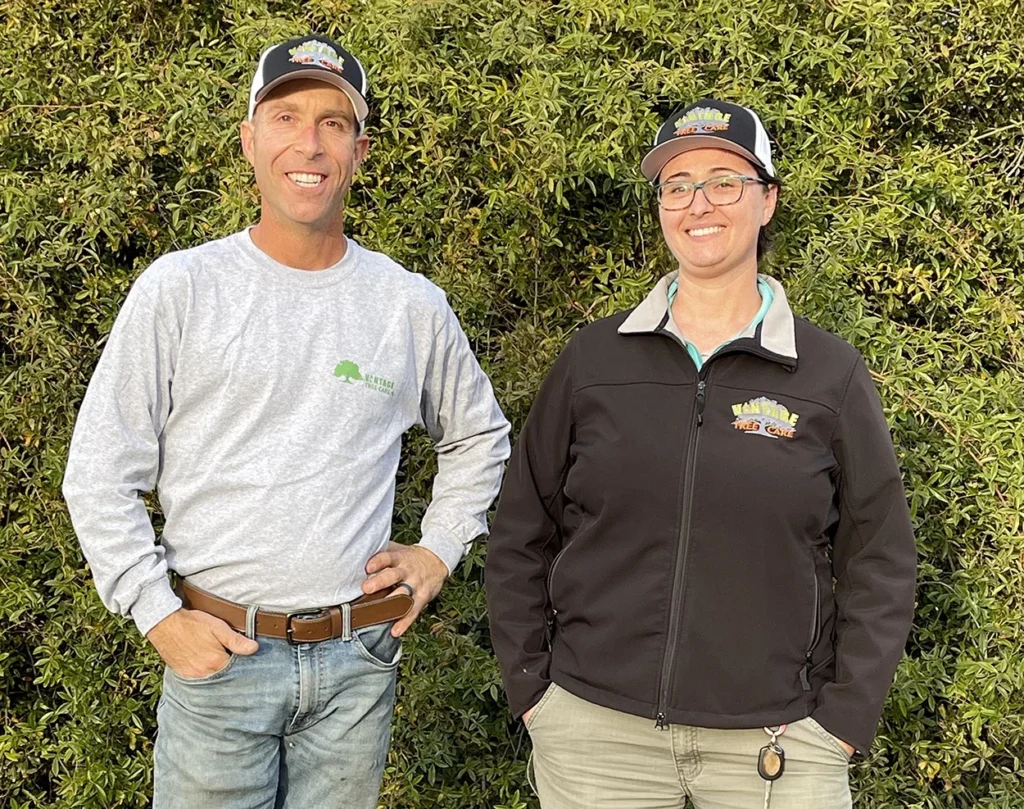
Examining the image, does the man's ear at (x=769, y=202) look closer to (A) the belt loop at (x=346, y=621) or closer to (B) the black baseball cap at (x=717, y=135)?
(B) the black baseball cap at (x=717, y=135)

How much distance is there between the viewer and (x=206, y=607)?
2230 millimetres

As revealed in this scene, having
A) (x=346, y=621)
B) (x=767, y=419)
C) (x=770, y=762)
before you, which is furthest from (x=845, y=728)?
(x=346, y=621)

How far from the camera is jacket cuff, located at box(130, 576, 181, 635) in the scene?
2154mm

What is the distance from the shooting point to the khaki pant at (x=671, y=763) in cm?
→ 219

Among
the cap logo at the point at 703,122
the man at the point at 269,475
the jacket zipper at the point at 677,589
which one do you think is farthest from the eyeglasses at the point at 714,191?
the man at the point at 269,475

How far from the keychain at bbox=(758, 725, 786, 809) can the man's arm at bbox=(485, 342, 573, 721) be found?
0.51 meters

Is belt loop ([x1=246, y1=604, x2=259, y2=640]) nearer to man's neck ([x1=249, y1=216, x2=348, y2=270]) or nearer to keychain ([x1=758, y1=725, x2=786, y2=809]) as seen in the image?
man's neck ([x1=249, y1=216, x2=348, y2=270])

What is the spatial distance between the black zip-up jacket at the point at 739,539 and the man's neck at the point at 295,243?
2.23 ft

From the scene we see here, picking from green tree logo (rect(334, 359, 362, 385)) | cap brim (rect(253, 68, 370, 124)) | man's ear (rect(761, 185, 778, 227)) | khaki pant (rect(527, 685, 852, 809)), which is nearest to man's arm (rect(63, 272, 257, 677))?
green tree logo (rect(334, 359, 362, 385))

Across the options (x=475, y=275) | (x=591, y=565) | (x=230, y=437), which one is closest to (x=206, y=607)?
(x=230, y=437)

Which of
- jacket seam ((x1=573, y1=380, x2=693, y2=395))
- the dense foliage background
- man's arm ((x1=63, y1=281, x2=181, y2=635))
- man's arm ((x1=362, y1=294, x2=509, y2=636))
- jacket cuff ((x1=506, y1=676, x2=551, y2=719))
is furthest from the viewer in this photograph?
the dense foliage background

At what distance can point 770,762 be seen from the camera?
7.13 ft

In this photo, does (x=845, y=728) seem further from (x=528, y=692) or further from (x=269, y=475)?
(x=269, y=475)

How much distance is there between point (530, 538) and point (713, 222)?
845 mm
